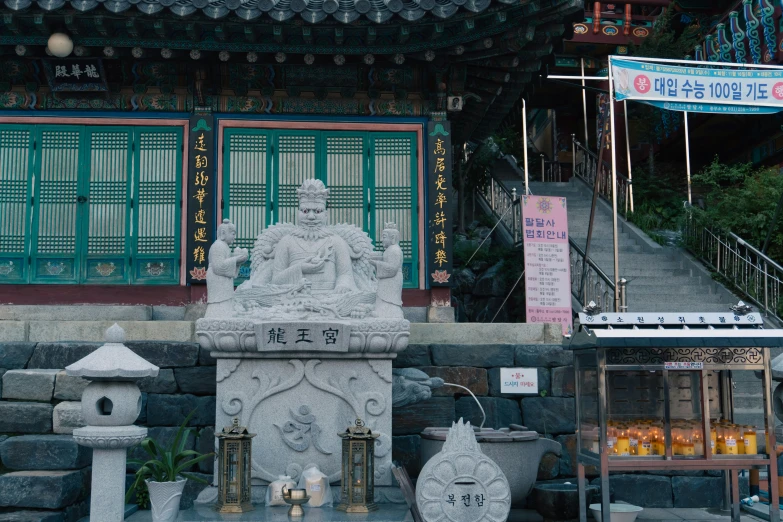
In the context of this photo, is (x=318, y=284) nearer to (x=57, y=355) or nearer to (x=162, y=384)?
(x=162, y=384)

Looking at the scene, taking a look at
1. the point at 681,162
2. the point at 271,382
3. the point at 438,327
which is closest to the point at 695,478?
the point at 438,327

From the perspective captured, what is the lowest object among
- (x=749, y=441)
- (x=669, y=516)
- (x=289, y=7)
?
(x=669, y=516)

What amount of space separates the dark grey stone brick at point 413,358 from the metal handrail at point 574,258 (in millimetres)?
3272

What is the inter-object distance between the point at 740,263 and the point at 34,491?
1206 cm

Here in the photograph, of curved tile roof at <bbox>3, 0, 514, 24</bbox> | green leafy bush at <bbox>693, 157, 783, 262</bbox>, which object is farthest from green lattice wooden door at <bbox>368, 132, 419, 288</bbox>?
green leafy bush at <bbox>693, 157, 783, 262</bbox>

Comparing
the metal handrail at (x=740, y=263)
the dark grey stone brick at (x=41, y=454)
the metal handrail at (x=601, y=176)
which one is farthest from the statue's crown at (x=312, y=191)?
the metal handrail at (x=601, y=176)

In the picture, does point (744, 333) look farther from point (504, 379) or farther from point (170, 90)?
point (170, 90)

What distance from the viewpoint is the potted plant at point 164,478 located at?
636 cm

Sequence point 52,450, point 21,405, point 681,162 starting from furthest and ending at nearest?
point 681,162 < point 21,405 < point 52,450

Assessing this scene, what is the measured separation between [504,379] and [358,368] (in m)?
2.18

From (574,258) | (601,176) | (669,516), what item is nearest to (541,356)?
(669,516)

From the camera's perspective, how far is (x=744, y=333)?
276 inches

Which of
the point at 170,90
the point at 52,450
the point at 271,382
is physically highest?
the point at 170,90

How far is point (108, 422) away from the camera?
6098 mm
